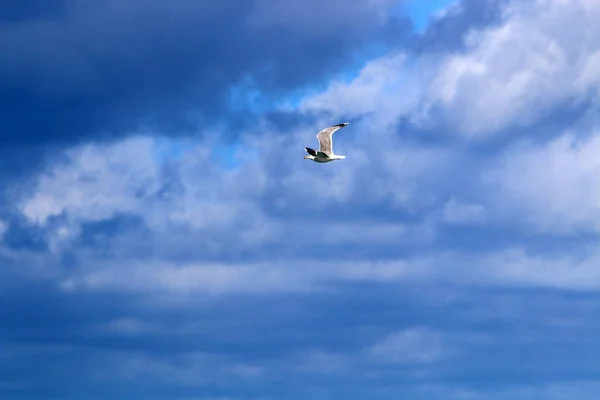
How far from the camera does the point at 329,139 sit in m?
168
